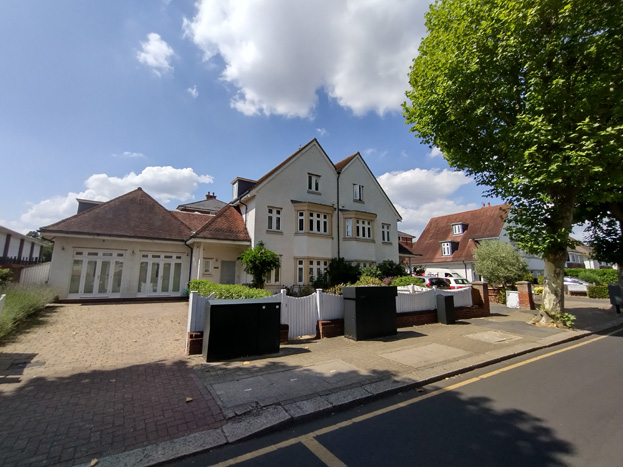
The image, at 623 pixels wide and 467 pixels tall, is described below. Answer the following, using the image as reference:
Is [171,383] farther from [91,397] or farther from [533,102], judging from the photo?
[533,102]

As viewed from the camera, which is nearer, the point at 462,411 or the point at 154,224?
the point at 462,411

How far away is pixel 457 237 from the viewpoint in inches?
1395

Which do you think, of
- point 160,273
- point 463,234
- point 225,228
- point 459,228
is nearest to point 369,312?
point 225,228

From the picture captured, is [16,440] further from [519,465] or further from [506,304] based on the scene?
[506,304]

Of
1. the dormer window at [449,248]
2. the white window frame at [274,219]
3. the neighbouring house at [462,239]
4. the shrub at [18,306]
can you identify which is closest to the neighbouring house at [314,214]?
the white window frame at [274,219]

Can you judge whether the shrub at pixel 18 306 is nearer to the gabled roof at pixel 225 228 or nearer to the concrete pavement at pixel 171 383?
the concrete pavement at pixel 171 383

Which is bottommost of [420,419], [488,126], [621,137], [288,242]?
[420,419]

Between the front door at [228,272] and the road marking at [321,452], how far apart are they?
16.0 meters

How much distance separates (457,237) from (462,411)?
3534cm

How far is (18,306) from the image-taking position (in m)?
8.84

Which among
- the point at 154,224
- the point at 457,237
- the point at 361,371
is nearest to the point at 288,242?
the point at 154,224

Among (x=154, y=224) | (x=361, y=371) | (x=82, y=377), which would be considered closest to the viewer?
(x=82, y=377)

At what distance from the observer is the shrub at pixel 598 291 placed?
22072 millimetres

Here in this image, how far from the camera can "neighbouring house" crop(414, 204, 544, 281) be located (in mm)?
31875
